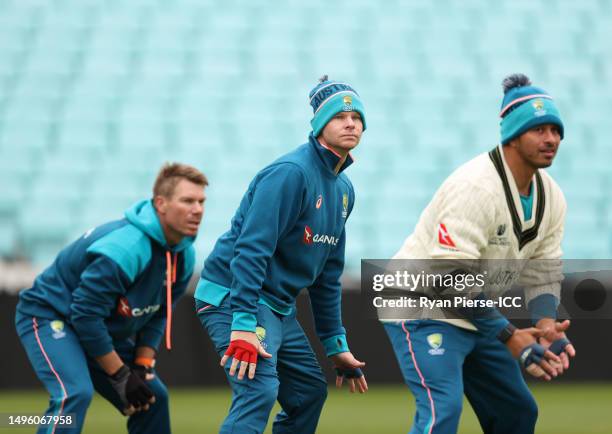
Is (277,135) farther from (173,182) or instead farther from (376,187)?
(173,182)

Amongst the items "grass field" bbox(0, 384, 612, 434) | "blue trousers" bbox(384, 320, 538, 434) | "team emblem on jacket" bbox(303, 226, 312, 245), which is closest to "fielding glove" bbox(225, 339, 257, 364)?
"team emblem on jacket" bbox(303, 226, 312, 245)

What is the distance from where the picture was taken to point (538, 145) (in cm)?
530

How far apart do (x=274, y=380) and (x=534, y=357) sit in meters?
1.33

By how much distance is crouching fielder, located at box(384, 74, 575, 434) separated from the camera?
16.8 feet

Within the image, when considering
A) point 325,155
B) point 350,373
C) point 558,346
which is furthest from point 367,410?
point 325,155

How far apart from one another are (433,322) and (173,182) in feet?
7.25

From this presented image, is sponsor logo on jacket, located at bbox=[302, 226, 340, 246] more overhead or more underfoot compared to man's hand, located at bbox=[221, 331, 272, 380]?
more overhead

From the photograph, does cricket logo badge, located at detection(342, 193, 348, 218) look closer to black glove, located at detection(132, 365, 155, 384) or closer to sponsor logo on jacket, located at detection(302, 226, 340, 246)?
sponsor logo on jacket, located at detection(302, 226, 340, 246)

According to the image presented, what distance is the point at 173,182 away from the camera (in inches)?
262

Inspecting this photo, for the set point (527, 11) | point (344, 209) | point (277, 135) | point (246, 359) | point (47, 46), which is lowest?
point (246, 359)

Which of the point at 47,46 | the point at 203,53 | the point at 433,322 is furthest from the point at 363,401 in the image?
the point at 47,46

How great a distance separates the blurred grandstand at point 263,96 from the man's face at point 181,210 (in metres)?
8.69

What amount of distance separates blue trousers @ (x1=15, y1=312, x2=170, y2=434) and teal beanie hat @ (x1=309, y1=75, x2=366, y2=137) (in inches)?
84.8

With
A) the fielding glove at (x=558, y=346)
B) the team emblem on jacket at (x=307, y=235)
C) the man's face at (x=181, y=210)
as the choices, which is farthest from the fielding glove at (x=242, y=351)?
the man's face at (x=181, y=210)
